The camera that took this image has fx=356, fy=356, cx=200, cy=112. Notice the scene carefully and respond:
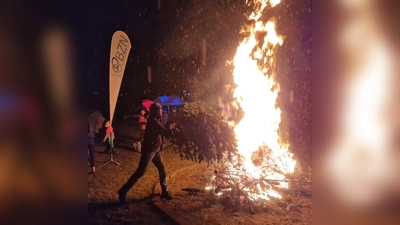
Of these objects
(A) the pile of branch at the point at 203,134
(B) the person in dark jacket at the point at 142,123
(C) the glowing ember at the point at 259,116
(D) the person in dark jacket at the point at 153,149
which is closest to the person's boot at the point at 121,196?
(D) the person in dark jacket at the point at 153,149

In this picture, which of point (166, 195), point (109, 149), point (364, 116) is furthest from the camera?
point (109, 149)

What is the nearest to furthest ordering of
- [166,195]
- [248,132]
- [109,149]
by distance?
[248,132] < [166,195] < [109,149]

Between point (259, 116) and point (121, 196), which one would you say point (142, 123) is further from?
point (259, 116)

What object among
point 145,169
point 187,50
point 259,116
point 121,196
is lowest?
point 121,196

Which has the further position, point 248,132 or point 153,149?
point 153,149

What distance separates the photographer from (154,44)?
3.54m

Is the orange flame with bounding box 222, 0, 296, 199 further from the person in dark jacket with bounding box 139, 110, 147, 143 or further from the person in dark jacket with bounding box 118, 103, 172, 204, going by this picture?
the person in dark jacket with bounding box 139, 110, 147, 143

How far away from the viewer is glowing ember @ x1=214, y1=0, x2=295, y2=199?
3.31 m

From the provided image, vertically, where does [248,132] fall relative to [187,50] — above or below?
below

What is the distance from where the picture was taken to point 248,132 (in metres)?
3.40

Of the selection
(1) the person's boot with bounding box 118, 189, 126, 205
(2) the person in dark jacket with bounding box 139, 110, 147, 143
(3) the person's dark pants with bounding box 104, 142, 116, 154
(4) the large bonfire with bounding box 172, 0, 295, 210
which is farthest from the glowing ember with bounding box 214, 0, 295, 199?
(3) the person's dark pants with bounding box 104, 142, 116, 154

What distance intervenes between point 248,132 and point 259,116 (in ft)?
0.61

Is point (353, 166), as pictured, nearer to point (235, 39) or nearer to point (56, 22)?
point (235, 39)

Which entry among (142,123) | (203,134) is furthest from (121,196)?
(203,134)
